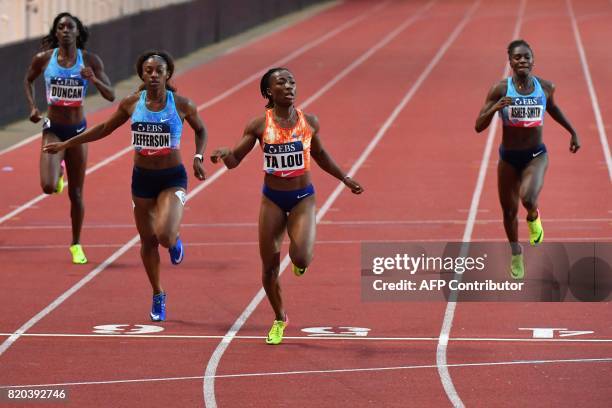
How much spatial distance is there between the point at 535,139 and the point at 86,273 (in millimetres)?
4124

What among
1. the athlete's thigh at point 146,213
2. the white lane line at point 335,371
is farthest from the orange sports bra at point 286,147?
the white lane line at point 335,371

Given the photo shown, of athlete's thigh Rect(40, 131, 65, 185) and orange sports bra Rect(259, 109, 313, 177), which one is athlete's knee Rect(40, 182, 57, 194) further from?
orange sports bra Rect(259, 109, 313, 177)

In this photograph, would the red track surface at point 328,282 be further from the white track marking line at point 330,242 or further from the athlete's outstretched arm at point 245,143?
the athlete's outstretched arm at point 245,143

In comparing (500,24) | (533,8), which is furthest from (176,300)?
(533,8)

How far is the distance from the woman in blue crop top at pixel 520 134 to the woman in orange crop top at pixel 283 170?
2.55m

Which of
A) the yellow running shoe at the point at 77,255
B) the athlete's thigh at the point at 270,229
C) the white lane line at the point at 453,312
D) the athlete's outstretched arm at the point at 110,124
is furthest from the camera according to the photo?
the yellow running shoe at the point at 77,255

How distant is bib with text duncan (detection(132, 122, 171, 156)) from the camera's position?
471 inches

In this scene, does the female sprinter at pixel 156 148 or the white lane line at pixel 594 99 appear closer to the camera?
the female sprinter at pixel 156 148

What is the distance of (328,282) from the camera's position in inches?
553

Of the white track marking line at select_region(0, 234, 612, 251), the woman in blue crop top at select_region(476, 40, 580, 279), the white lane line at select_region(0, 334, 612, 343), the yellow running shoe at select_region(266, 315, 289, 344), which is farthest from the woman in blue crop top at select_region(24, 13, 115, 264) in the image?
the yellow running shoe at select_region(266, 315, 289, 344)

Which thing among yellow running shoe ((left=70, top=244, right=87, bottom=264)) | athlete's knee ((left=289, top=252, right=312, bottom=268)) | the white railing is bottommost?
yellow running shoe ((left=70, top=244, right=87, bottom=264))

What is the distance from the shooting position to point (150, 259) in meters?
12.2

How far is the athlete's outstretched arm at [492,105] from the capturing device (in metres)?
13.2

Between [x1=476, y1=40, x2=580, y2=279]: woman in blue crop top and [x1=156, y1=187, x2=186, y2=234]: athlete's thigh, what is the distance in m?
2.79
